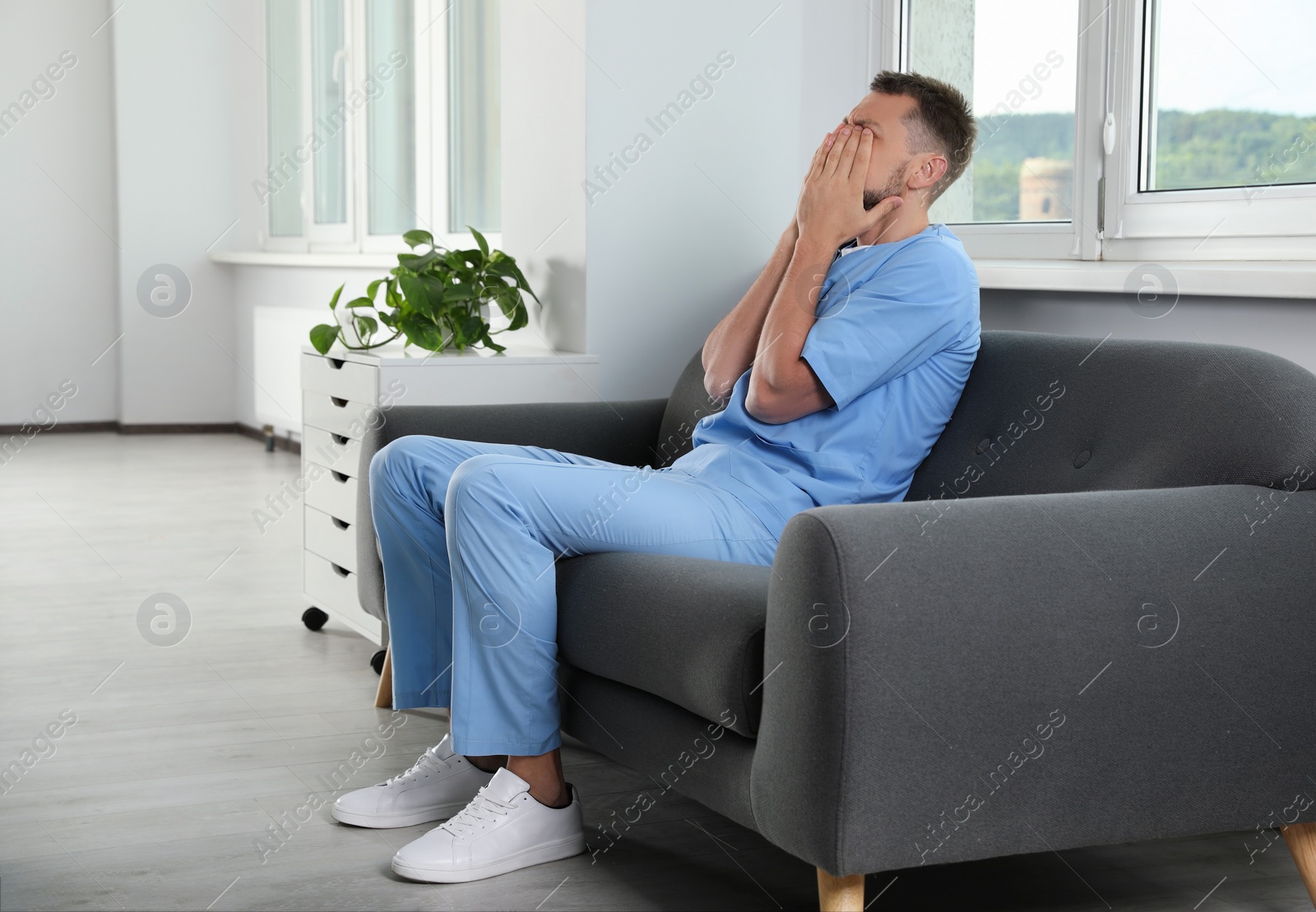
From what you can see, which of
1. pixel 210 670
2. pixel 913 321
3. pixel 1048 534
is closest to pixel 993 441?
pixel 913 321

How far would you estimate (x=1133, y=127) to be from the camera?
2525mm

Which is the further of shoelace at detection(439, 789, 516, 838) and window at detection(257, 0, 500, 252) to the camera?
window at detection(257, 0, 500, 252)

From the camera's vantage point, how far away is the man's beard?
2113 mm

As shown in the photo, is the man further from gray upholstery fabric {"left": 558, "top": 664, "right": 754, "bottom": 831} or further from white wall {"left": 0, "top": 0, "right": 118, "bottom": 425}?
white wall {"left": 0, "top": 0, "right": 118, "bottom": 425}

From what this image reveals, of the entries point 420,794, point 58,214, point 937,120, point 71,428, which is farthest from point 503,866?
point 58,214

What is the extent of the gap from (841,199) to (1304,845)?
109 cm

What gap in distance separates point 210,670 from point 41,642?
0.46 metres

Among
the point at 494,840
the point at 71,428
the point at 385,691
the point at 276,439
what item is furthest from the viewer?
the point at 71,428

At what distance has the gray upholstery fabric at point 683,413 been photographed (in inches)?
104

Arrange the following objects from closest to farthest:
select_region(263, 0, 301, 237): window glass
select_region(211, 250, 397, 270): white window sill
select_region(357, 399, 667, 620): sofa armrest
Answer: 1. select_region(357, 399, 667, 620): sofa armrest
2. select_region(211, 250, 397, 270): white window sill
3. select_region(263, 0, 301, 237): window glass

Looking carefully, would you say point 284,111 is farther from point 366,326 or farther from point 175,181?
point 366,326

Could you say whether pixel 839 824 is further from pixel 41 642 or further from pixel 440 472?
pixel 41 642

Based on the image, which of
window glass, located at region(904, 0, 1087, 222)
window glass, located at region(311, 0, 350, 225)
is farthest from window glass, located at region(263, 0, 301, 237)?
window glass, located at region(904, 0, 1087, 222)

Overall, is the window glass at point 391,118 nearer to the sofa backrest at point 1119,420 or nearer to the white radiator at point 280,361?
the white radiator at point 280,361
